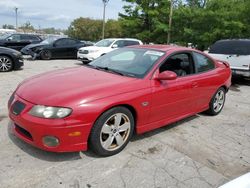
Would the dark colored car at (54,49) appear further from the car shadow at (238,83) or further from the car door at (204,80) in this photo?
the car door at (204,80)

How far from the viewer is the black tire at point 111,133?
130 inches

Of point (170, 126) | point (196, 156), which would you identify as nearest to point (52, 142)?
point (196, 156)

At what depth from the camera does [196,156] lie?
3.72 m

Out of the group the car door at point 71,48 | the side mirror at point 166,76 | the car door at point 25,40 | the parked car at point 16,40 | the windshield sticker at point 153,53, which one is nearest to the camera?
the side mirror at point 166,76

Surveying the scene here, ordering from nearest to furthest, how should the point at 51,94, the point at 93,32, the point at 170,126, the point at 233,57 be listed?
1. the point at 51,94
2. the point at 170,126
3. the point at 233,57
4. the point at 93,32

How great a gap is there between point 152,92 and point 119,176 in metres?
1.28

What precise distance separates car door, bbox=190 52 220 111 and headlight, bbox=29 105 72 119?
243 centimetres

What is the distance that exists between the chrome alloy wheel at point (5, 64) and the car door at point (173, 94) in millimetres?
7640

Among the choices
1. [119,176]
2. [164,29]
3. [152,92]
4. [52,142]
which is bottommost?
[119,176]

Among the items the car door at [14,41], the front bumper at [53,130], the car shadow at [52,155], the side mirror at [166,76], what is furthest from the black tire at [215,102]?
the car door at [14,41]

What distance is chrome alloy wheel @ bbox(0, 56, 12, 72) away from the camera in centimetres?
991

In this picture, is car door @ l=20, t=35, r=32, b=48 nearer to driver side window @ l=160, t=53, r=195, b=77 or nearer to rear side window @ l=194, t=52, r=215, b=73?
rear side window @ l=194, t=52, r=215, b=73

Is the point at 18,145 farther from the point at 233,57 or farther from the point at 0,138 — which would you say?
the point at 233,57

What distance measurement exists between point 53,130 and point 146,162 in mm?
1262
